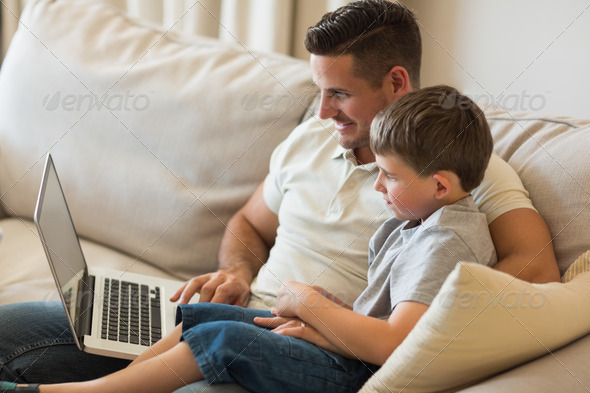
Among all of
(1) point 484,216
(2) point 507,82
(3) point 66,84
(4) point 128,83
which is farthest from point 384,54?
(3) point 66,84

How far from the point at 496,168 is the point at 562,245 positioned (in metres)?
0.18

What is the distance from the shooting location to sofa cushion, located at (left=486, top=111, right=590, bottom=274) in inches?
43.9

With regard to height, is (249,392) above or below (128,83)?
below

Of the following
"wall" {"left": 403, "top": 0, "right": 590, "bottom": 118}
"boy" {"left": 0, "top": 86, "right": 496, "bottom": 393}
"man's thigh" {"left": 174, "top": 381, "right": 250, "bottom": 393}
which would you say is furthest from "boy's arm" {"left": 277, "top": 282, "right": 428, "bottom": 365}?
"wall" {"left": 403, "top": 0, "right": 590, "bottom": 118}

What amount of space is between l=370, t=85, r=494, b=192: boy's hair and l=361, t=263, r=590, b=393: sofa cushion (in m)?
0.24

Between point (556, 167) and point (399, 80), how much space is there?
1.19 ft

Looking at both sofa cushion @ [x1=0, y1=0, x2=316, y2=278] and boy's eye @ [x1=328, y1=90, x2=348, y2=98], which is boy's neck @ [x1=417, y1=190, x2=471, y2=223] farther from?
sofa cushion @ [x1=0, y1=0, x2=316, y2=278]

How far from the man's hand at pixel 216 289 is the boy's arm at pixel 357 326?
27 cm

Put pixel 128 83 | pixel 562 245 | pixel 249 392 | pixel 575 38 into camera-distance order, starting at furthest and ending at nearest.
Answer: pixel 128 83
pixel 575 38
pixel 562 245
pixel 249 392

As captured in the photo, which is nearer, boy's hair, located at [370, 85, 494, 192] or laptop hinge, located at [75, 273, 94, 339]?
boy's hair, located at [370, 85, 494, 192]

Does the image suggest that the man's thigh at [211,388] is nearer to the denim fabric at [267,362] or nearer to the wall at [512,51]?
the denim fabric at [267,362]

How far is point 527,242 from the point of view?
1.11 m

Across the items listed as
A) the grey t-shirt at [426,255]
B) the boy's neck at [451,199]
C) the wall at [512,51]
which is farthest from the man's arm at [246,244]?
the wall at [512,51]

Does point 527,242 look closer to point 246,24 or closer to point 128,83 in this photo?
point 128,83
